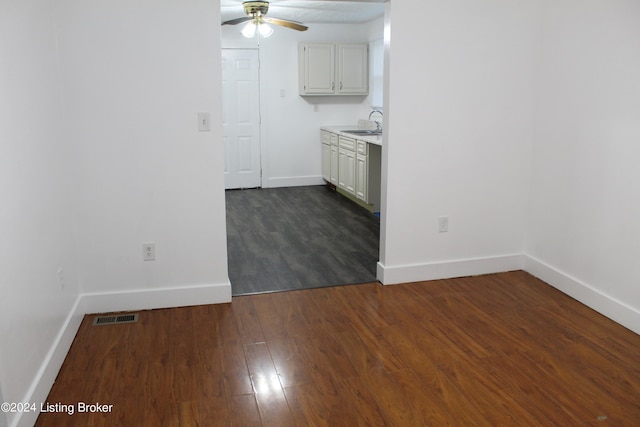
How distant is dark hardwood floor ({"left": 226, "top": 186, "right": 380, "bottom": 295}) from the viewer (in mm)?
4121

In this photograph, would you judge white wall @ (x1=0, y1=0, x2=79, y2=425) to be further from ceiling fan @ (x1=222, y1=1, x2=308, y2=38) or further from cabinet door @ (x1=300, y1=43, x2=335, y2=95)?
cabinet door @ (x1=300, y1=43, x2=335, y2=95)

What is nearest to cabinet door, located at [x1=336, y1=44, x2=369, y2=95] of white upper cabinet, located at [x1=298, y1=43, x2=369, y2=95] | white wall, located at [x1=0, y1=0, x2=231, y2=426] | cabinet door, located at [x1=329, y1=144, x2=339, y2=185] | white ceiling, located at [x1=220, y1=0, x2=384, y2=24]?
white upper cabinet, located at [x1=298, y1=43, x2=369, y2=95]

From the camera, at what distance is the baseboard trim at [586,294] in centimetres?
328

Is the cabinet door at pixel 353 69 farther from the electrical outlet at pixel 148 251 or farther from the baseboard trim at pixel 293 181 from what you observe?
the electrical outlet at pixel 148 251

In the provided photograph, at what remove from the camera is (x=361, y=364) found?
2857mm

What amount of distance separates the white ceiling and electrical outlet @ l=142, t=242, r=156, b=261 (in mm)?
3424

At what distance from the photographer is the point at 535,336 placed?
10.4 ft

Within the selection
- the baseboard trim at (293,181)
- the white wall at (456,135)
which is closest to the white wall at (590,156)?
the white wall at (456,135)

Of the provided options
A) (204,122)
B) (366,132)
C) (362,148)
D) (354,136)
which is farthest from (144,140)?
(366,132)

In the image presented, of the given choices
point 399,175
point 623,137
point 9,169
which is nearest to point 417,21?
point 399,175

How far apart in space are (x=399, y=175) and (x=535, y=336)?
4.55 ft

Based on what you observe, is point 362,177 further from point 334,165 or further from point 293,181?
point 293,181

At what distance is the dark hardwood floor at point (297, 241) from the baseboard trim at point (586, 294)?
4.01 feet

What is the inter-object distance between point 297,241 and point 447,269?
1528 millimetres
